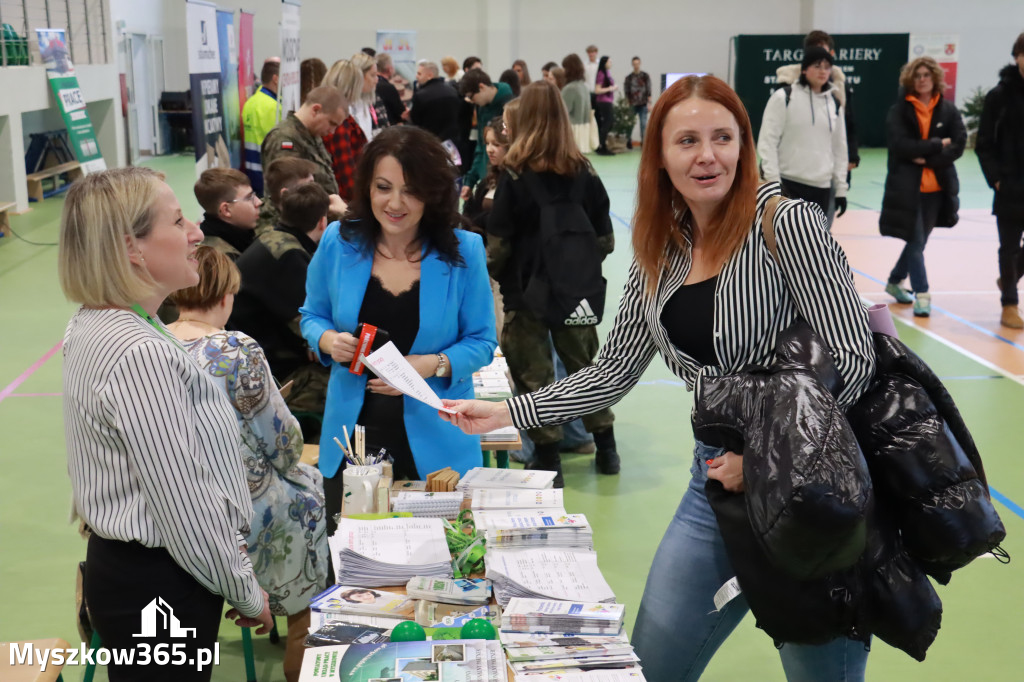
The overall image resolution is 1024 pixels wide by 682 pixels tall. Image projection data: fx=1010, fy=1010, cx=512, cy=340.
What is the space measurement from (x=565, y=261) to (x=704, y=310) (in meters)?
2.57

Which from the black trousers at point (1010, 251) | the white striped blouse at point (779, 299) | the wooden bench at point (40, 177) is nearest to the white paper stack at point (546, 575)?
the white striped blouse at point (779, 299)

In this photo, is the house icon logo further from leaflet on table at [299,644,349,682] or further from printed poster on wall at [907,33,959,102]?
printed poster on wall at [907,33,959,102]

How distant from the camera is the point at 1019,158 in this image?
7148 millimetres

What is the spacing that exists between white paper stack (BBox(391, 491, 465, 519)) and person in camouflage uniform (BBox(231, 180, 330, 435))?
172 centimetres

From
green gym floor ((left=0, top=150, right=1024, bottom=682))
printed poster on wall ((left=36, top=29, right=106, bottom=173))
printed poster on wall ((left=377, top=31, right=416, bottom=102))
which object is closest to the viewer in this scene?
green gym floor ((left=0, top=150, right=1024, bottom=682))

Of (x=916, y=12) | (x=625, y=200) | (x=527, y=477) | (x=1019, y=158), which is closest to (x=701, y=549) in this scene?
(x=527, y=477)

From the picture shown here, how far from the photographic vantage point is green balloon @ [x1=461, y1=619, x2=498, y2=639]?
2188 mm

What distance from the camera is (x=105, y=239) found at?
2.00m

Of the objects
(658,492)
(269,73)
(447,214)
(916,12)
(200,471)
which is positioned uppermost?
(916,12)

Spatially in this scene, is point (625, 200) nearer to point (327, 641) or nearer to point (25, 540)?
point (25, 540)

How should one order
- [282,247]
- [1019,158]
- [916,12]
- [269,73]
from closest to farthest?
[282,247]
[1019,158]
[269,73]
[916,12]

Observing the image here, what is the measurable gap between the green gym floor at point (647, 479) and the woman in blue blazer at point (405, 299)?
0.94 metres

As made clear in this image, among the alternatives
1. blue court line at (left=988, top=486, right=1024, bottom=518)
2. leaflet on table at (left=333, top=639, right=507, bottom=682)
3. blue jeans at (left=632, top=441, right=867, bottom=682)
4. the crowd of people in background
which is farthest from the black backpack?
leaflet on table at (left=333, top=639, right=507, bottom=682)

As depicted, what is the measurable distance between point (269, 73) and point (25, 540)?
6.62 metres
